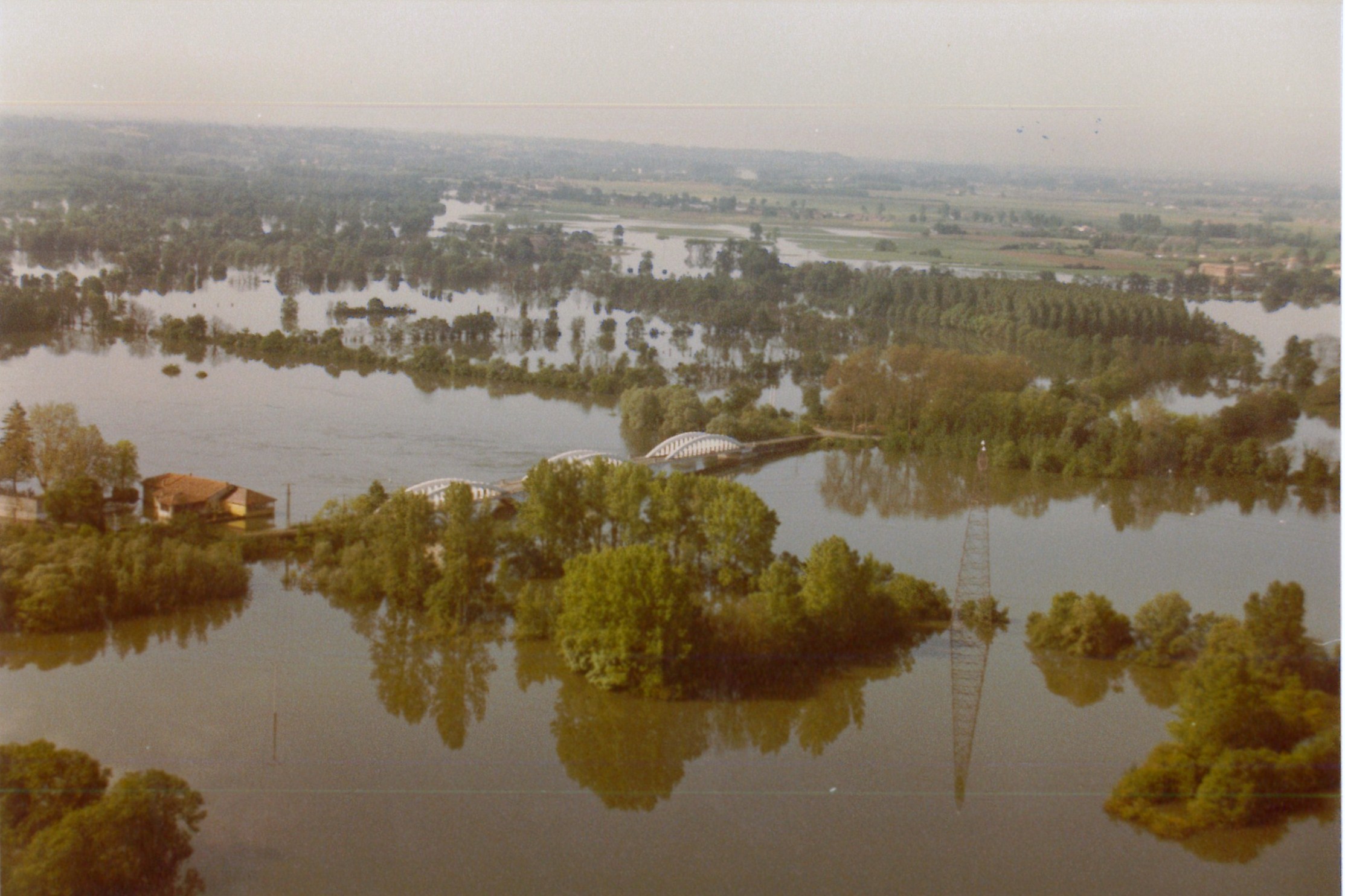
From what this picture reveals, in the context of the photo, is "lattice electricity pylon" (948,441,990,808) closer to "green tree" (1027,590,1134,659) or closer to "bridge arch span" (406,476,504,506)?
"green tree" (1027,590,1134,659)

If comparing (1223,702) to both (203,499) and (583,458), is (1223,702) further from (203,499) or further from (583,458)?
(203,499)

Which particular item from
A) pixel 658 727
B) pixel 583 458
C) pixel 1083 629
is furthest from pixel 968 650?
pixel 583 458

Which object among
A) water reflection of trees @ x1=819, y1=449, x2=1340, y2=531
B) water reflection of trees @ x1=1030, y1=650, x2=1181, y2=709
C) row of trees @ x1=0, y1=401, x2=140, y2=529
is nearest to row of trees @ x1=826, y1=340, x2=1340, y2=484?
water reflection of trees @ x1=819, y1=449, x2=1340, y2=531

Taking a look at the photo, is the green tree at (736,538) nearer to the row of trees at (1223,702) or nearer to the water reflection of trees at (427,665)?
the water reflection of trees at (427,665)

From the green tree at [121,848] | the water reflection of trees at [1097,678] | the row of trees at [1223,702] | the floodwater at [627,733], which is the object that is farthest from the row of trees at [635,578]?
the green tree at [121,848]

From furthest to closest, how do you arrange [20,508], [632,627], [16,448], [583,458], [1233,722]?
[583,458] < [16,448] < [20,508] < [632,627] < [1233,722]
